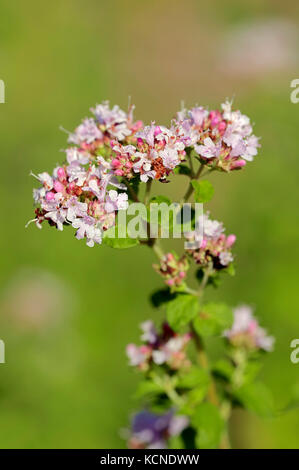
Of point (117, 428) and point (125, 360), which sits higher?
point (125, 360)

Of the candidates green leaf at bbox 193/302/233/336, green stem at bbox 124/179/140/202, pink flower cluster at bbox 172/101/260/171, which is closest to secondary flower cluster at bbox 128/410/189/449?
green leaf at bbox 193/302/233/336

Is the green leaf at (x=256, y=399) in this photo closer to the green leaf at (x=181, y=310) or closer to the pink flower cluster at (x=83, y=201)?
the green leaf at (x=181, y=310)

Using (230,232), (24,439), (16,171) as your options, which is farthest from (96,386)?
(16,171)

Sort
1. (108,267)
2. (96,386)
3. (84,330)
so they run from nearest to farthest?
(96,386) < (84,330) < (108,267)

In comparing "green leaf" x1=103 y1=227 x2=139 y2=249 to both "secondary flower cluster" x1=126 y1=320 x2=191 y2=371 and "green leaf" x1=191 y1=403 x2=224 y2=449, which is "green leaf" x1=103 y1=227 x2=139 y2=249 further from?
"green leaf" x1=191 y1=403 x2=224 y2=449

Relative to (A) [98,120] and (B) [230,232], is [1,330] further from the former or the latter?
(A) [98,120]

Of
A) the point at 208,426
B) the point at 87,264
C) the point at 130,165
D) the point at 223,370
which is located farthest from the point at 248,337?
the point at 87,264
